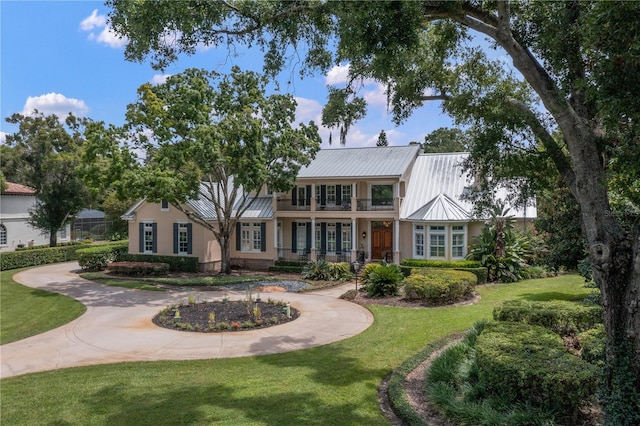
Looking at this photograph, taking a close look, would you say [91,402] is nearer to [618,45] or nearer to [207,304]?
[207,304]

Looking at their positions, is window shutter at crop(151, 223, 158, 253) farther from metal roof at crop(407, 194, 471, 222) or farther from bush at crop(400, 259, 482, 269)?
metal roof at crop(407, 194, 471, 222)

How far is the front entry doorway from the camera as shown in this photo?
83.1ft

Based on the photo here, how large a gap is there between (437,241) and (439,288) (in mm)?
8123

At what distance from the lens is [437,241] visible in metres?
22.5

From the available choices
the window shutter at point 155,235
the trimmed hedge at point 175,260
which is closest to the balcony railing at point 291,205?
the trimmed hedge at point 175,260

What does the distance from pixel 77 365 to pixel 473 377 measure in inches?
342

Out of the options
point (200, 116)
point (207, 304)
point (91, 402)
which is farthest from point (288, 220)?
point (91, 402)

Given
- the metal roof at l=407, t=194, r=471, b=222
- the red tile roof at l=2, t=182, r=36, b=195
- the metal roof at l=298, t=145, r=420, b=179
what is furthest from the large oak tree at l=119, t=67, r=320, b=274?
the red tile roof at l=2, t=182, r=36, b=195

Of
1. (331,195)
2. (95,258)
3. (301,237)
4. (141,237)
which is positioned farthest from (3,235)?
(331,195)

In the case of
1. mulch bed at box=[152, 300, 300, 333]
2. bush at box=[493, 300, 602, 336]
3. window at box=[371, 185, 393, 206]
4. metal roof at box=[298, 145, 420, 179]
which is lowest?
mulch bed at box=[152, 300, 300, 333]

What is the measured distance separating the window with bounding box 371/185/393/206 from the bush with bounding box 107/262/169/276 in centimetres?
1284

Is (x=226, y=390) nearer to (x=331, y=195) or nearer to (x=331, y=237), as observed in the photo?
(x=331, y=237)

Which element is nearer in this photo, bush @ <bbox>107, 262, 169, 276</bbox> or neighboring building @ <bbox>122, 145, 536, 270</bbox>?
bush @ <bbox>107, 262, 169, 276</bbox>

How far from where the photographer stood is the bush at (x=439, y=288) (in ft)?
48.5
